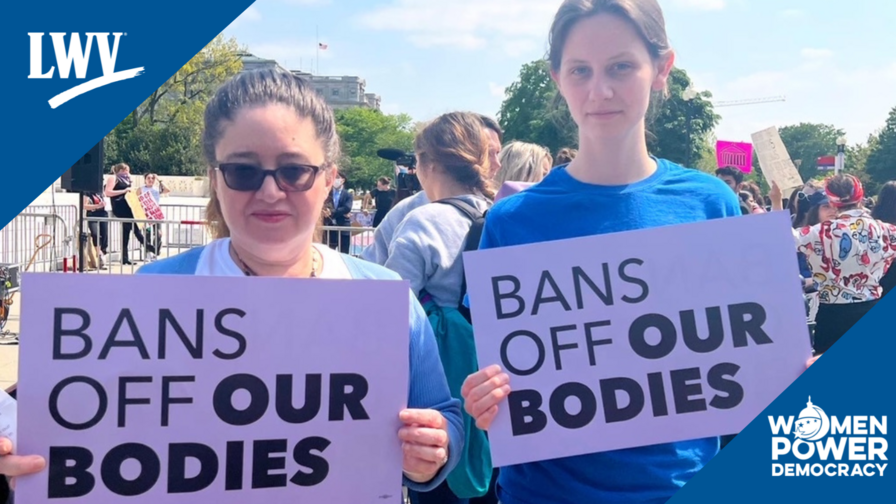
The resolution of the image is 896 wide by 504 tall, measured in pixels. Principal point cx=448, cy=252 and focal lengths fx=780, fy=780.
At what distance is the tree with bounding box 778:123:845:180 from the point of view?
10350 centimetres

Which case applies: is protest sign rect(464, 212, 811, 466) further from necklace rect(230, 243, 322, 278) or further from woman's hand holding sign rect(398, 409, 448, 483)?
necklace rect(230, 243, 322, 278)

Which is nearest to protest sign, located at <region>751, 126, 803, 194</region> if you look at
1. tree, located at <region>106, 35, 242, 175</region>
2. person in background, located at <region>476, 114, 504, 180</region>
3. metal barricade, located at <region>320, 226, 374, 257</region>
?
person in background, located at <region>476, 114, 504, 180</region>

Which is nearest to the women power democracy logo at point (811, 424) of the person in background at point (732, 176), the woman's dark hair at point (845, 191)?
the woman's dark hair at point (845, 191)

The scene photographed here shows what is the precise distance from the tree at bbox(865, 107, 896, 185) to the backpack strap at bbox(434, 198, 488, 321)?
70014 millimetres

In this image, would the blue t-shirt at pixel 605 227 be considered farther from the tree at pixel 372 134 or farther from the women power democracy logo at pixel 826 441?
the tree at pixel 372 134

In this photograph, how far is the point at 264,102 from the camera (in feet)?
6.07

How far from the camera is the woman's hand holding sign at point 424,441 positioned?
183 centimetres

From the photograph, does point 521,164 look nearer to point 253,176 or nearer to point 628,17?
point 628,17

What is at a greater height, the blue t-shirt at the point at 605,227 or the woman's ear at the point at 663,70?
the woman's ear at the point at 663,70

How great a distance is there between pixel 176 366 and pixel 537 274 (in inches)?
35.7

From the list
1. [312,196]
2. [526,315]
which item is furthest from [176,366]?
[526,315]

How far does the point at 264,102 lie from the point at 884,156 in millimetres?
74126

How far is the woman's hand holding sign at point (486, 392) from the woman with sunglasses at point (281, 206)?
63 millimetres

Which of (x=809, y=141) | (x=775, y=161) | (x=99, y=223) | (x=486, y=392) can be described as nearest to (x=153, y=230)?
(x=99, y=223)
